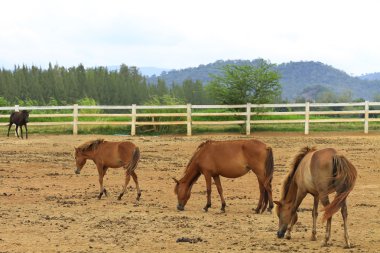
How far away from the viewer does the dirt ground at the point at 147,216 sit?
8.95m

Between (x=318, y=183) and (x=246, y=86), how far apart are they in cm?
2195

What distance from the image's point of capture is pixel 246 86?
30.6 m

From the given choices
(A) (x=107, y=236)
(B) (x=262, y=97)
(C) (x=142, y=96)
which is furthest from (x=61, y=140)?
(C) (x=142, y=96)

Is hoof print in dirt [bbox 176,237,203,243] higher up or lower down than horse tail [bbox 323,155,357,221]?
lower down

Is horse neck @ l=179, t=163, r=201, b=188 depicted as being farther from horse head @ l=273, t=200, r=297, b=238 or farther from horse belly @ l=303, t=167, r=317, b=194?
horse belly @ l=303, t=167, r=317, b=194

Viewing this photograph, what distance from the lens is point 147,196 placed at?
13523mm

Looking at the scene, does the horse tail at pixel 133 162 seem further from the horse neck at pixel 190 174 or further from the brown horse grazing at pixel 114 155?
the horse neck at pixel 190 174

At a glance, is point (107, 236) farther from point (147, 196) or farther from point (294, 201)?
→ point (147, 196)

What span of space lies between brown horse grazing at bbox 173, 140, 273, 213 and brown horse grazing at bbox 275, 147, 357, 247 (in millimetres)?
2068

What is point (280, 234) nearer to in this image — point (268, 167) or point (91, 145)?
point (268, 167)

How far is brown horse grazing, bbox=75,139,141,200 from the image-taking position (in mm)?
12859

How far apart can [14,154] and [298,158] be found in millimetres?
14294

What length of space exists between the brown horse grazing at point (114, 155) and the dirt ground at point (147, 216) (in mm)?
494

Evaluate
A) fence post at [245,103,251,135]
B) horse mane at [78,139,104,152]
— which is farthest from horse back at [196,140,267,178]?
fence post at [245,103,251,135]
